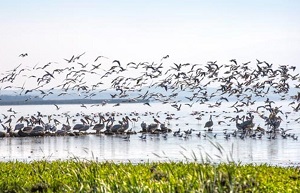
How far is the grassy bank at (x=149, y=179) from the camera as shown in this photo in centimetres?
1111

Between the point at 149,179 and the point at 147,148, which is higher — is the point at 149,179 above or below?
above

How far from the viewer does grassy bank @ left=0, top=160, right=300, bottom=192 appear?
11109mm

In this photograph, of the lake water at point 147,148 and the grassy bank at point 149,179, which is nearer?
the grassy bank at point 149,179

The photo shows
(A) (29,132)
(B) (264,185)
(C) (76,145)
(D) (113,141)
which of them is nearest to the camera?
(B) (264,185)

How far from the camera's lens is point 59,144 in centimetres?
3994

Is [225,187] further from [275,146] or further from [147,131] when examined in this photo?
[147,131]

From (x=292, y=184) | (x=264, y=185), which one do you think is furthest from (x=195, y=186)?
(x=292, y=184)

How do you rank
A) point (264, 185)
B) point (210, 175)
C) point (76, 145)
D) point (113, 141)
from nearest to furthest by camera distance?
point (210, 175) → point (264, 185) → point (76, 145) → point (113, 141)

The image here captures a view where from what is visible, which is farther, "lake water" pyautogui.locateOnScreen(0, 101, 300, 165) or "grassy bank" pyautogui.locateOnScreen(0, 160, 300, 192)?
"lake water" pyautogui.locateOnScreen(0, 101, 300, 165)

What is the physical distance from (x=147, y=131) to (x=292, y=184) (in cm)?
3500

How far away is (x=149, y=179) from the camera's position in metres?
14.8

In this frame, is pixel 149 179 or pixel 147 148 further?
pixel 147 148

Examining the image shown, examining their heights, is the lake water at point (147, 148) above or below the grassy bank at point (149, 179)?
below

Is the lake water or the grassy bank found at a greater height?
the grassy bank
